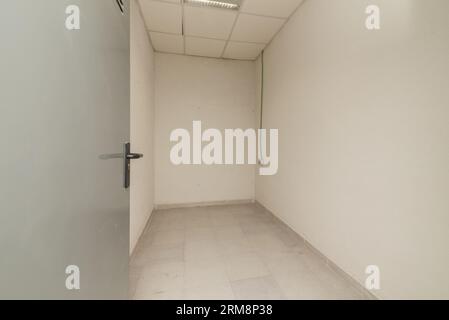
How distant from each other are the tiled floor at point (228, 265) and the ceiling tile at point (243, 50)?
2732 mm

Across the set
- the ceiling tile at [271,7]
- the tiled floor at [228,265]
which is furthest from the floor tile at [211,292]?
the ceiling tile at [271,7]

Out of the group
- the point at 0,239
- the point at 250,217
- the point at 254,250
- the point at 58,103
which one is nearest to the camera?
the point at 0,239

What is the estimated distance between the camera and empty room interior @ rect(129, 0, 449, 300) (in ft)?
3.67

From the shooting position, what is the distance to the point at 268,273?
5.66 feet

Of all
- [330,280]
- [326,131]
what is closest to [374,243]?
[330,280]

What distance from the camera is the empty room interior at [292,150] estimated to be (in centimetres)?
112

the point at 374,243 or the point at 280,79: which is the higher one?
the point at 280,79

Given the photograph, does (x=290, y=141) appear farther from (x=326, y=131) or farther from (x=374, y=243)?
(x=374, y=243)

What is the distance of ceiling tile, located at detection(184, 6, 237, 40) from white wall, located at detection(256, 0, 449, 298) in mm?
860

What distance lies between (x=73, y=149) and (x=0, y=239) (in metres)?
0.30

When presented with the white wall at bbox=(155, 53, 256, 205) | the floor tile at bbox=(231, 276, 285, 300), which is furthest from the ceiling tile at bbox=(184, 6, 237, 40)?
the floor tile at bbox=(231, 276, 285, 300)

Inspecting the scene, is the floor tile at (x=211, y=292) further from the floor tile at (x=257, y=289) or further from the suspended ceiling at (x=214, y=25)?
the suspended ceiling at (x=214, y=25)

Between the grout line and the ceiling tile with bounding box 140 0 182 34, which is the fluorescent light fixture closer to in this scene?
the ceiling tile with bounding box 140 0 182 34

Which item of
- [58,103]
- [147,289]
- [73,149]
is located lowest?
[147,289]
